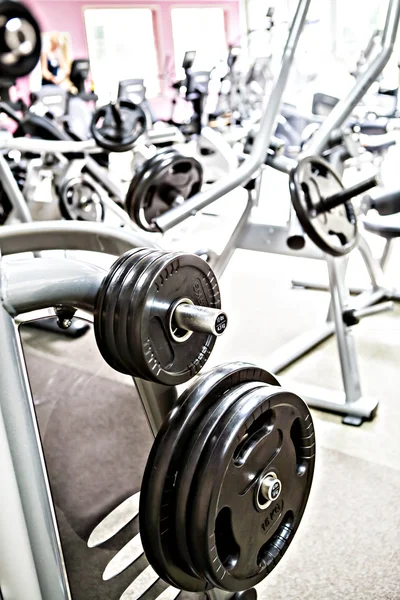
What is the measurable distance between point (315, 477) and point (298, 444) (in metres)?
1.01

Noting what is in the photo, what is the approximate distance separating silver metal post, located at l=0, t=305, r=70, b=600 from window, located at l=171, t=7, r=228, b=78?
28.8 ft

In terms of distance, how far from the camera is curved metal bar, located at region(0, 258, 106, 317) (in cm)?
76

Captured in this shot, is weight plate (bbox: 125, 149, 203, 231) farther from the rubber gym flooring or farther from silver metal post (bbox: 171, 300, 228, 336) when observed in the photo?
silver metal post (bbox: 171, 300, 228, 336)

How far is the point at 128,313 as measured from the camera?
0.70 metres

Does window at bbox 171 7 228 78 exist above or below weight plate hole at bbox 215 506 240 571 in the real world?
above

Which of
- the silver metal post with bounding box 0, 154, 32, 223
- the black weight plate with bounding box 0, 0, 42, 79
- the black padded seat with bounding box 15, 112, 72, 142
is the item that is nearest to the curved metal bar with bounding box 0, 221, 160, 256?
the black weight plate with bounding box 0, 0, 42, 79

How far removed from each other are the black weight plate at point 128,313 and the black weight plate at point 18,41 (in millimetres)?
572

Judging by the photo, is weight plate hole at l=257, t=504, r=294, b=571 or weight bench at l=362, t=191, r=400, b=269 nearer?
weight plate hole at l=257, t=504, r=294, b=571

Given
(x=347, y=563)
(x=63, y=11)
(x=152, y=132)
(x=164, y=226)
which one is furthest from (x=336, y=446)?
(x=63, y=11)

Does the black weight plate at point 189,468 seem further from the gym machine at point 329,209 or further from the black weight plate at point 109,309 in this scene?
the gym machine at point 329,209

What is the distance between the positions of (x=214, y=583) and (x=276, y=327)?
2210 millimetres

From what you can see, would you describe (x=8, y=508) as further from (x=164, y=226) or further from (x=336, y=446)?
(x=336, y=446)

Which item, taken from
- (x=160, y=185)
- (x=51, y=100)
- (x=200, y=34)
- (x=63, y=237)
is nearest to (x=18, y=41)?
(x=63, y=237)

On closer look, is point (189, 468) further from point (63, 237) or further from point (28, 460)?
point (63, 237)
